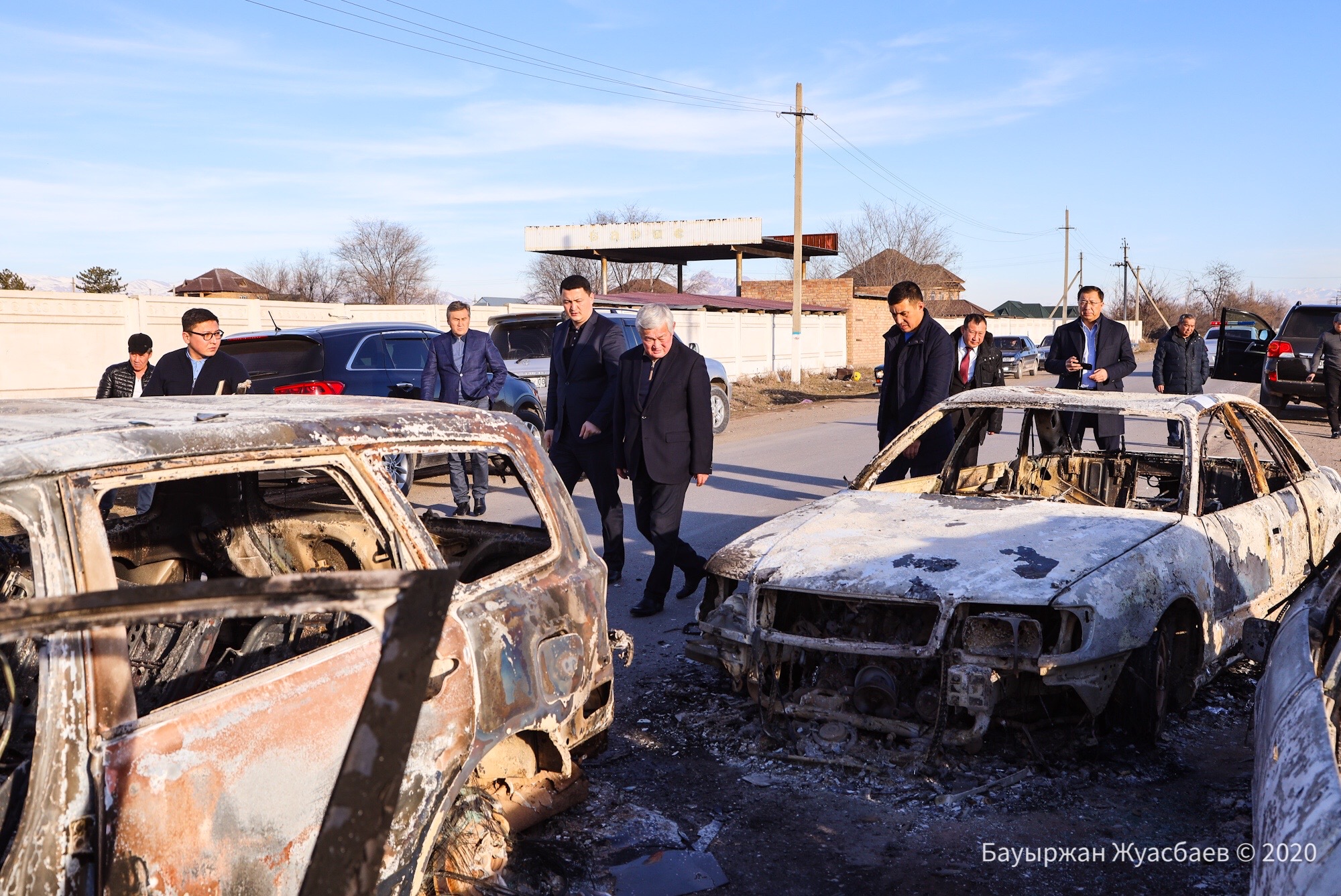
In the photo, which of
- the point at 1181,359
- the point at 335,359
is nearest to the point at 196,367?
the point at 335,359

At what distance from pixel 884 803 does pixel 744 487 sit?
7.16 metres

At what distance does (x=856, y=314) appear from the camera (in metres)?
43.1

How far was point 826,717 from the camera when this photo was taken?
13.5 feet

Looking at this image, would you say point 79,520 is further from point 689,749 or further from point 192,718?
point 689,749

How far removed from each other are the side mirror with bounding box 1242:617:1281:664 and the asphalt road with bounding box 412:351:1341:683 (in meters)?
2.59

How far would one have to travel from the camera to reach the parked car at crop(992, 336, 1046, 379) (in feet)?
107

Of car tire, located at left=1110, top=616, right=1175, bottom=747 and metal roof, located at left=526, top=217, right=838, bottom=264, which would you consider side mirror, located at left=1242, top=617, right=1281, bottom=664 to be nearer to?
car tire, located at left=1110, top=616, right=1175, bottom=747

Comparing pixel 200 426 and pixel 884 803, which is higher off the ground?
pixel 200 426

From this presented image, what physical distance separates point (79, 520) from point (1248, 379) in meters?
18.7

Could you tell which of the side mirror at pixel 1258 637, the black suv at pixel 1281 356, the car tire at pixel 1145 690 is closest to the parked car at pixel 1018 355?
the black suv at pixel 1281 356

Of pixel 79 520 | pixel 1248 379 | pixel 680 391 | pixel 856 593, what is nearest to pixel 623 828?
pixel 856 593

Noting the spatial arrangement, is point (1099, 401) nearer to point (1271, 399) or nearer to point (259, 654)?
point (259, 654)

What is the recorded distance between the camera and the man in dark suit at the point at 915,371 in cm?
647

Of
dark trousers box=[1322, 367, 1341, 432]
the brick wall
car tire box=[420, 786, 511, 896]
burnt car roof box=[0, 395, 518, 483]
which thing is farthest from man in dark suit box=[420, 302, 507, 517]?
the brick wall
